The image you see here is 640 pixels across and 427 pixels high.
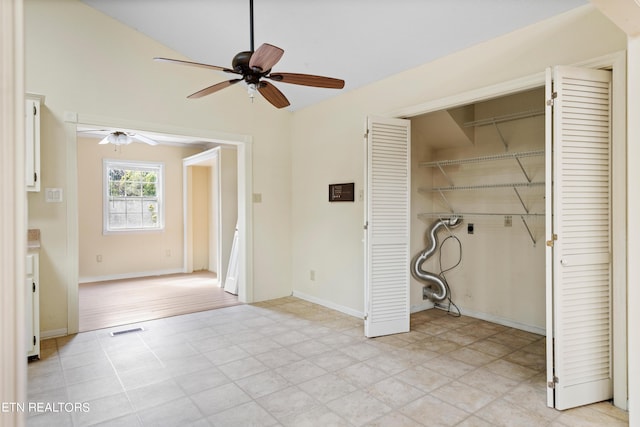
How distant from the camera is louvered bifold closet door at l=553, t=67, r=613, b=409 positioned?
2.39 m

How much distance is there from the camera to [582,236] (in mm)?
2424

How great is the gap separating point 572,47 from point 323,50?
7.03ft

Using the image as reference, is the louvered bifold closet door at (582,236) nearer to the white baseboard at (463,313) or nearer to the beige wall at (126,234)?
the white baseboard at (463,313)

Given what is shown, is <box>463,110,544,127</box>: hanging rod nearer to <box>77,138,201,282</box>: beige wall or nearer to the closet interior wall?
the closet interior wall

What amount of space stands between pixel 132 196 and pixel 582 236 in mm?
6844

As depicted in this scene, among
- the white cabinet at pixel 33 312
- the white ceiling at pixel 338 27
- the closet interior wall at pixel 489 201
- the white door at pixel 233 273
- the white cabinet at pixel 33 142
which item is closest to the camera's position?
the white ceiling at pixel 338 27

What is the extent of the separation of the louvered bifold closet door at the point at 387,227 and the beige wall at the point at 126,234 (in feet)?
15.5

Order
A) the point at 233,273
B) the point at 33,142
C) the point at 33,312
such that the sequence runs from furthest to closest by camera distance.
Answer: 1. the point at 233,273
2. the point at 33,142
3. the point at 33,312

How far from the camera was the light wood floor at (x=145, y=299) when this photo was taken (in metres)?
4.36

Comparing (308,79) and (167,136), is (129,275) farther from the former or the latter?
(308,79)

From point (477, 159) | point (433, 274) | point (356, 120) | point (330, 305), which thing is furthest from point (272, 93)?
point (433, 274)

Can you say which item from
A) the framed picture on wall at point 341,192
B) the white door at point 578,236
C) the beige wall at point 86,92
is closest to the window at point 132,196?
the beige wall at point 86,92
